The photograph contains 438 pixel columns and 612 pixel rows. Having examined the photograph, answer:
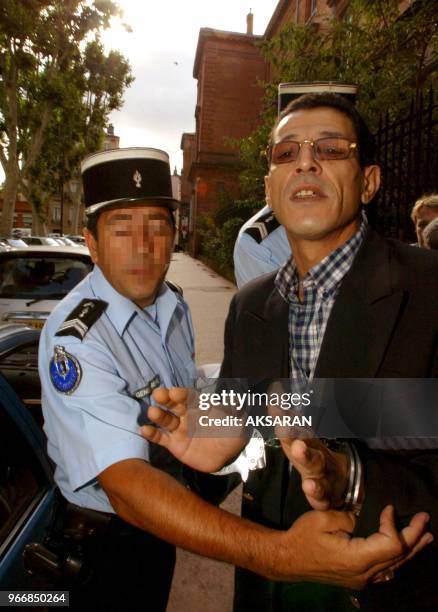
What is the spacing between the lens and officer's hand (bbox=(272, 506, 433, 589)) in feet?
3.18

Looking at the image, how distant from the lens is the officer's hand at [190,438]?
1.18 metres

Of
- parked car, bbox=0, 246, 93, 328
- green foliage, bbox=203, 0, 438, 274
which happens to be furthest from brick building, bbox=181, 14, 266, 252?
parked car, bbox=0, 246, 93, 328

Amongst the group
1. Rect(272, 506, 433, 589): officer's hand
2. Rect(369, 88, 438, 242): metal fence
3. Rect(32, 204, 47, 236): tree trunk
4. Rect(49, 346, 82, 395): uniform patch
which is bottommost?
Rect(272, 506, 433, 589): officer's hand

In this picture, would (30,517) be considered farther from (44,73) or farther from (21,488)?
(44,73)

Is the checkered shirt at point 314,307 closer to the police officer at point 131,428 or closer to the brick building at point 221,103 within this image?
the police officer at point 131,428

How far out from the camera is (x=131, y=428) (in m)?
1.31

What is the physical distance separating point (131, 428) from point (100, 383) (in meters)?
0.16

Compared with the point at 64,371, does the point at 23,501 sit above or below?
below

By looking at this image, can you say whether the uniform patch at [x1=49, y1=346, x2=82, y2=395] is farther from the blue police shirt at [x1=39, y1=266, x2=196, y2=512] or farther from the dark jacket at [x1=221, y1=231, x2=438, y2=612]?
the dark jacket at [x1=221, y1=231, x2=438, y2=612]

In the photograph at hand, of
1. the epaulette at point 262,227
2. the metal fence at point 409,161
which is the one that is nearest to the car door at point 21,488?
the epaulette at point 262,227

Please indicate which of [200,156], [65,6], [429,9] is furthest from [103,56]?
[429,9]

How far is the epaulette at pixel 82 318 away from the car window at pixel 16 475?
0.47m

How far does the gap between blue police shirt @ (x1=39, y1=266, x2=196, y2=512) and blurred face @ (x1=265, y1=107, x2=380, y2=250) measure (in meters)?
0.65

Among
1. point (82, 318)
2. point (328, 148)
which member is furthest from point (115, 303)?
point (328, 148)
